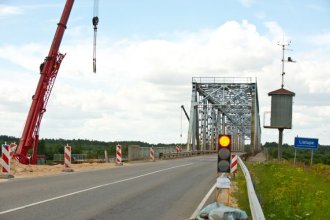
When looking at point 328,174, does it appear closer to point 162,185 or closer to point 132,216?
point 162,185

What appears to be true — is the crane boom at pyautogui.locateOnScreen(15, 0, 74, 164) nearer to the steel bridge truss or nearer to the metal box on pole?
the metal box on pole

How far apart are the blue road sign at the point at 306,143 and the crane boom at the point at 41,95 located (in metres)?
15.4

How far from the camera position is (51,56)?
1244 inches

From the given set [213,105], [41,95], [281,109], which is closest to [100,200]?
[41,95]

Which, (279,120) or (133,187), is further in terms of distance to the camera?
(279,120)

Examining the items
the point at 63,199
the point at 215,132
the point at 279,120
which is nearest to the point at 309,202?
the point at 63,199

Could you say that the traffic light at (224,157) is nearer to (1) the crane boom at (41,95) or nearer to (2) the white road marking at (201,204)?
(2) the white road marking at (201,204)

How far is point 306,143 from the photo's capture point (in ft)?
114

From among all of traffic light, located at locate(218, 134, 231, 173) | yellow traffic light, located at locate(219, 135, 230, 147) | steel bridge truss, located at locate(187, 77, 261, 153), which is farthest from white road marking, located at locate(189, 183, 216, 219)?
steel bridge truss, located at locate(187, 77, 261, 153)

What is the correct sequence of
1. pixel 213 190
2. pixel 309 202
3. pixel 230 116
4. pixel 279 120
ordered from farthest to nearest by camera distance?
pixel 230 116 → pixel 279 120 → pixel 213 190 → pixel 309 202

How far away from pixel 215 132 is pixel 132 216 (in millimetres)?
96446

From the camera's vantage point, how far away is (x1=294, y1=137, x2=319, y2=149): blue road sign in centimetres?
3466

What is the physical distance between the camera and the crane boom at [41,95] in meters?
30.1

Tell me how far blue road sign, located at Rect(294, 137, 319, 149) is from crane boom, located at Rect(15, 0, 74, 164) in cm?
1544
